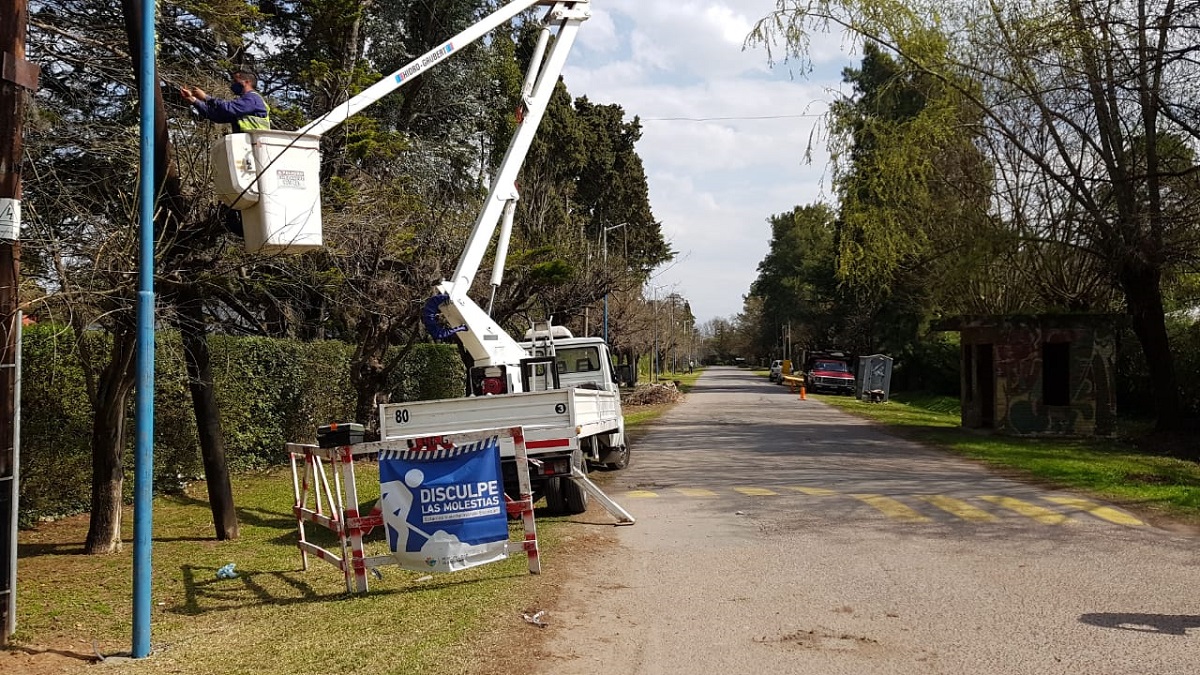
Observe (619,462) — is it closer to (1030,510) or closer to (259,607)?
(1030,510)

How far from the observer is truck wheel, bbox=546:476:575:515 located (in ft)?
41.7

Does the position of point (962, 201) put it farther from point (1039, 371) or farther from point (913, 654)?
point (913, 654)

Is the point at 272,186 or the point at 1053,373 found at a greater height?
the point at 272,186

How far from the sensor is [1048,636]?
22.6 feet

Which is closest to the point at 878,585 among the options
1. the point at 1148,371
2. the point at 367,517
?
the point at 367,517

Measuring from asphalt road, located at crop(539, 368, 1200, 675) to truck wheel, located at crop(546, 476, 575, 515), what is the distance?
17.2 inches

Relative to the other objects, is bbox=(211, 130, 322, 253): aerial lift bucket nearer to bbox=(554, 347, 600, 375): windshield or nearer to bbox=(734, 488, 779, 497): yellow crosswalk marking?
bbox=(734, 488, 779, 497): yellow crosswalk marking

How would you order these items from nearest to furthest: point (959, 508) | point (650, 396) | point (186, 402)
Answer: point (959, 508) < point (186, 402) < point (650, 396)

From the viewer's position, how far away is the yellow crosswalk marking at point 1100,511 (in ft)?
39.6

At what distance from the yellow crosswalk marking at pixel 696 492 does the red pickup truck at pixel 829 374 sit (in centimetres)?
4050

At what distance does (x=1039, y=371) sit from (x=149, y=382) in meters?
22.2

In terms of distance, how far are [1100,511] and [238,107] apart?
11.1m

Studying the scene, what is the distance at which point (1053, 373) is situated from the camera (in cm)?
2544

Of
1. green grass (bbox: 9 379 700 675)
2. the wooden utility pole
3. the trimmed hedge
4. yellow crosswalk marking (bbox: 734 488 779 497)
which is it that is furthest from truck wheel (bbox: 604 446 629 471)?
the wooden utility pole
